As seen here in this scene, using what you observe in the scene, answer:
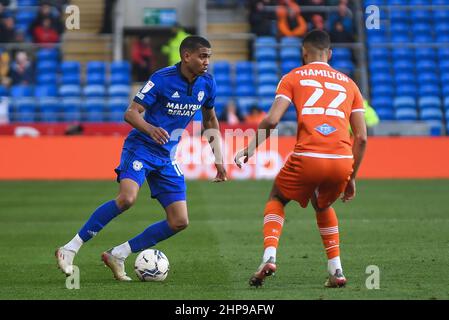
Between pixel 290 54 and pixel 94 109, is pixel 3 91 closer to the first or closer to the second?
pixel 94 109

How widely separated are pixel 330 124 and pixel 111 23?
20.6 metres

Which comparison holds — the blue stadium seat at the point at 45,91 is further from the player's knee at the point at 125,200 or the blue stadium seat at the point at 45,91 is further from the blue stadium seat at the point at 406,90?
the player's knee at the point at 125,200

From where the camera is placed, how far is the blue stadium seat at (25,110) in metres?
25.6

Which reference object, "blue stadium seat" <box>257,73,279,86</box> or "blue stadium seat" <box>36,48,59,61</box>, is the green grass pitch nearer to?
"blue stadium seat" <box>257,73,279,86</box>

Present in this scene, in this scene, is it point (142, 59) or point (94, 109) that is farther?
point (142, 59)

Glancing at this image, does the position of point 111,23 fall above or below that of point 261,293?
above

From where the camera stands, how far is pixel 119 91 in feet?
86.7

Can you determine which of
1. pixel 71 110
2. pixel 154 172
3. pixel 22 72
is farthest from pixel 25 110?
pixel 154 172

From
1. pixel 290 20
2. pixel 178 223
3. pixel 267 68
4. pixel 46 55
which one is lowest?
pixel 178 223

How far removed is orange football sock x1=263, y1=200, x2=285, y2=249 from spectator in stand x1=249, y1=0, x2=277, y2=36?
765 inches

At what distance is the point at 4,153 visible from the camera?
22.5 metres

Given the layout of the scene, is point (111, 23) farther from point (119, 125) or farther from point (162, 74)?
point (162, 74)

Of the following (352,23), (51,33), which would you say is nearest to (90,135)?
(51,33)

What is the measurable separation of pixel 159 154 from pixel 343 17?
1864 cm
